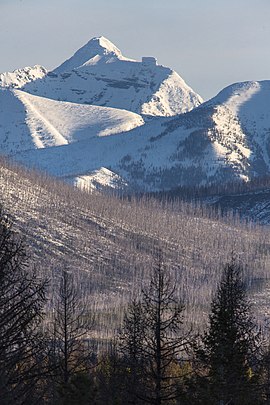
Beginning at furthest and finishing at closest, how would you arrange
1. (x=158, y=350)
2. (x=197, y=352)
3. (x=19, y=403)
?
(x=197, y=352)
(x=158, y=350)
(x=19, y=403)

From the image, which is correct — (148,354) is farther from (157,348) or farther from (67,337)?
(67,337)

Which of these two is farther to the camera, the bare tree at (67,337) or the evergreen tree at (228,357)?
the bare tree at (67,337)

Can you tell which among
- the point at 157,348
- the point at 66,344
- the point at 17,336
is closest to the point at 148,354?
the point at 157,348

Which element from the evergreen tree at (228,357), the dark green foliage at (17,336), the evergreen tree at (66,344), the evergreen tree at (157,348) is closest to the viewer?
the dark green foliage at (17,336)

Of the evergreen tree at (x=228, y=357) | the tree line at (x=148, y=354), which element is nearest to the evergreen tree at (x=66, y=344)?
the tree line at (x=148, y=354)

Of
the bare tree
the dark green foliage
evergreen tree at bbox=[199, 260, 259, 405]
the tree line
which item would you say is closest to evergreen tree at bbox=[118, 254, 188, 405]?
the tree line

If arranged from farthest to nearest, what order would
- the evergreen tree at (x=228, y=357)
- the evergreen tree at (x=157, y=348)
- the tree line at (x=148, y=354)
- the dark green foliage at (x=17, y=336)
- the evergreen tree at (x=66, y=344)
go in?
the evergreen tree at (x=66, y=344)
the evergreen tree at (x=228, y=357)
the evergreen tree at (x=157, y=348)
the tree line at (x=148, y=354)
the dark green foliage at (x=17, y=336)

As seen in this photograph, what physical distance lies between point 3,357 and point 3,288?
2059mm

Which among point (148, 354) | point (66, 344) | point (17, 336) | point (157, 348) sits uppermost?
point (66, 344)

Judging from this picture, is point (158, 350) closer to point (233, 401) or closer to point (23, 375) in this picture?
point (233, 401)

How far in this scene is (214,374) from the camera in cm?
3719

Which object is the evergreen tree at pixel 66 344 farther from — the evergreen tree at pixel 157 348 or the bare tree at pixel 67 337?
the evergreen tree at pixel 157 348

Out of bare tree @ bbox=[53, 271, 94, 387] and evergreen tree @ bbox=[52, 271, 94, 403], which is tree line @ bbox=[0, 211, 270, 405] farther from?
bare tree @ bbox=[53, 271, 94, 387]

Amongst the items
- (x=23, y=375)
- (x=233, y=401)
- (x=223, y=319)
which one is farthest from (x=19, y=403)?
(x=223, y=319)
